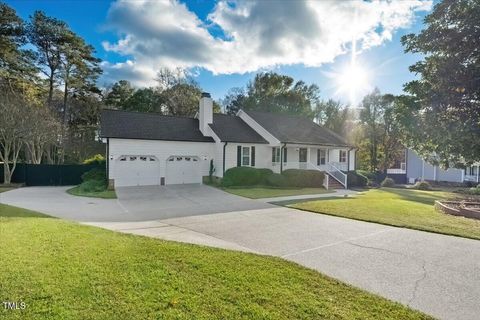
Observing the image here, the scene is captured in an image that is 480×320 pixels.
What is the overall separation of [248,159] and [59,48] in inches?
862

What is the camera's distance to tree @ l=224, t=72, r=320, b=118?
139ft

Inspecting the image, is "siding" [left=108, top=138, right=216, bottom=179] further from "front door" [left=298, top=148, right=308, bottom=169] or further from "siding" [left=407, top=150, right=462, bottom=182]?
"siding" [left=407, top=150, right=462, bottom=182]

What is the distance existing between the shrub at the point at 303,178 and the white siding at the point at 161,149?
598 cm

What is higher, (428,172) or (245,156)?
(245,156)

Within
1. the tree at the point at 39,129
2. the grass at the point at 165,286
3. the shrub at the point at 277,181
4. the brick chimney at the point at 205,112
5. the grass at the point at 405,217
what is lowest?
the grass at the point at 405,217

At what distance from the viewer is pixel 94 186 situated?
685 inches

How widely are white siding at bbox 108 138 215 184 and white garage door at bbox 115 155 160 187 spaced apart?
0.27 meters

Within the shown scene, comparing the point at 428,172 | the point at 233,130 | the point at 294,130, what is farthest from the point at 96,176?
the point at 428,172

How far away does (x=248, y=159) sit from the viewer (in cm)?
2244

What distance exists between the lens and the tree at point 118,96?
37209 mm

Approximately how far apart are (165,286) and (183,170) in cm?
1689

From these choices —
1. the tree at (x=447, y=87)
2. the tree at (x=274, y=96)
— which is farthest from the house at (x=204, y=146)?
the tree at (x=274, y=96)

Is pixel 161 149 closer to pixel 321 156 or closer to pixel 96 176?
pixel 96 176

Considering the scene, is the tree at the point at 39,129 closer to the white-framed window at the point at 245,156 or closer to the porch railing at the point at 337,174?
the white-framed window at the point at 245,156
